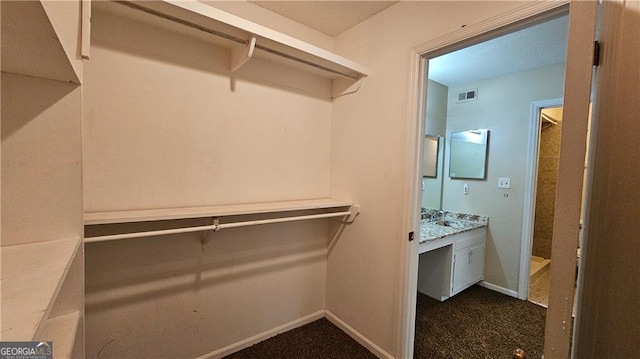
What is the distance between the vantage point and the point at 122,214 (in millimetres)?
1313

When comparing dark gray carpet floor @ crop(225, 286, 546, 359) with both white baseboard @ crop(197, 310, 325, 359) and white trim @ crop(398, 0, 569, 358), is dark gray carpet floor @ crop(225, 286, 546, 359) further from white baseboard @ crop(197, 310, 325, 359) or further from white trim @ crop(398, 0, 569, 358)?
white trim @ crop(398, 0, 569, 358)

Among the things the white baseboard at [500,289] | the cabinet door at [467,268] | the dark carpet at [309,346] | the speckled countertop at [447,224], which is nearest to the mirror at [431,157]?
the speckled countertop at [447,224]

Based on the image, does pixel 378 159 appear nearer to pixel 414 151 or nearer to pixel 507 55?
pixel 414 151

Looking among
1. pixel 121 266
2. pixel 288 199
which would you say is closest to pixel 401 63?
pixel 288 199

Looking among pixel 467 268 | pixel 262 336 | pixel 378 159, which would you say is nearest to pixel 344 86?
pixel 378 159

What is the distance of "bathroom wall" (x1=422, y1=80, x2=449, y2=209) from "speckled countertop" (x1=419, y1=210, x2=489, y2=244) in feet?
0.62

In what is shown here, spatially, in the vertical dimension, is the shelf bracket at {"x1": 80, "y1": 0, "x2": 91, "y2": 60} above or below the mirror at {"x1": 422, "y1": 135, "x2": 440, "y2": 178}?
A: above

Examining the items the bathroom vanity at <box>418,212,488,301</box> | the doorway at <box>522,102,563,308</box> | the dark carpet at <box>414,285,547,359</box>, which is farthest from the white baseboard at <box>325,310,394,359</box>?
the doorway at <box>522,102,563,308</box>

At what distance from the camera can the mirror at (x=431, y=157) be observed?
3260mm

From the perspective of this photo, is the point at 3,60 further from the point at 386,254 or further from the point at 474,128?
the point at 474,128

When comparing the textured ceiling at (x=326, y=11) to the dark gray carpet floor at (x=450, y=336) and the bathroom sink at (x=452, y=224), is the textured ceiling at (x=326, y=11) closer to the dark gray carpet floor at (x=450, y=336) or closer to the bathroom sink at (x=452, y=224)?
the bathroom sink at (x=452, y=224)

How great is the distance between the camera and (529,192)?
2.75m

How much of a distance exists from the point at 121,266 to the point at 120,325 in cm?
35

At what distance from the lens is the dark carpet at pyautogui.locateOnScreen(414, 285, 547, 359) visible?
198 centimetres
